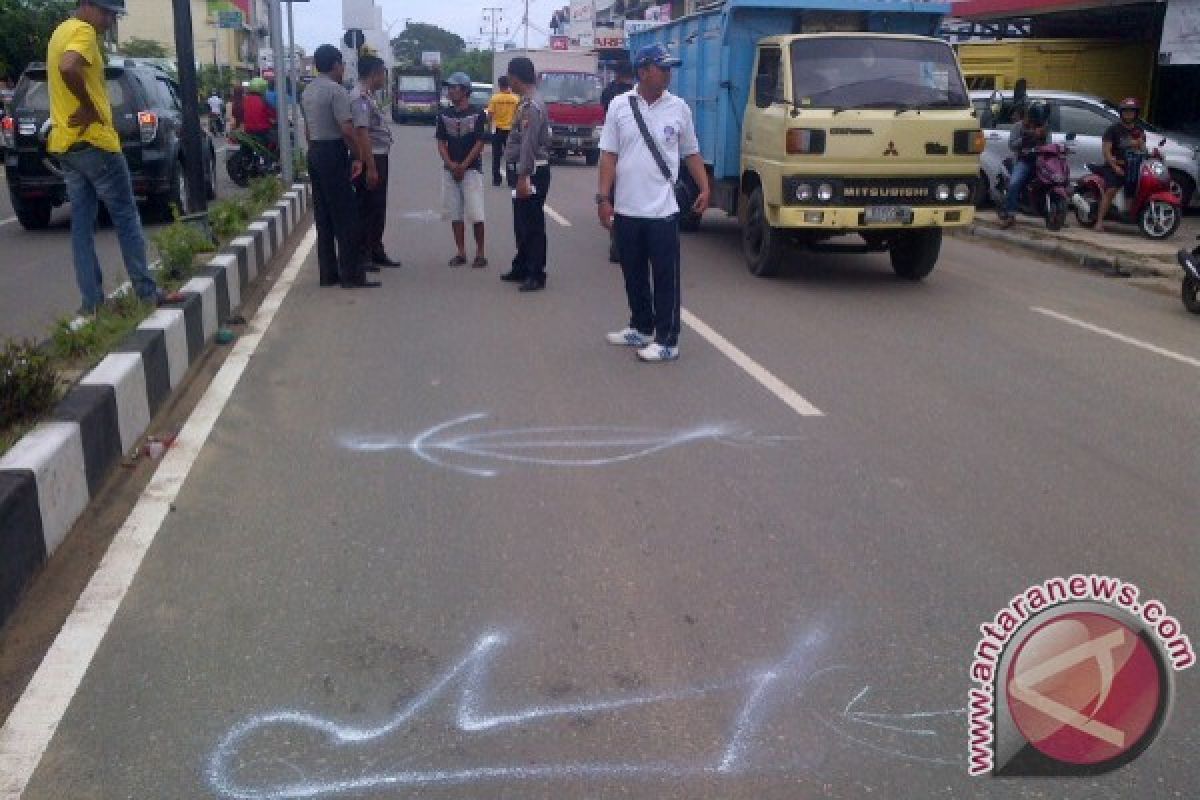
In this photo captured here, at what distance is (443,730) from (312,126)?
24.2 feet

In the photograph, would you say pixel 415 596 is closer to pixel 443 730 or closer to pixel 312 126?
pixel 443 730

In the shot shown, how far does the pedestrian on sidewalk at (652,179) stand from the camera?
7395mm

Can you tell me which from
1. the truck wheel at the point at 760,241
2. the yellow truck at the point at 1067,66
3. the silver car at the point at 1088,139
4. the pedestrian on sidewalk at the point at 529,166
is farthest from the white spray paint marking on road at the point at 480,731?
the yellow truck at the point at 1067,66

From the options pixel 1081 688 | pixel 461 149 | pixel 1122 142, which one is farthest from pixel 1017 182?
pixel 1081 688

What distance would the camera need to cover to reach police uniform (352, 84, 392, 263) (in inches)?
408

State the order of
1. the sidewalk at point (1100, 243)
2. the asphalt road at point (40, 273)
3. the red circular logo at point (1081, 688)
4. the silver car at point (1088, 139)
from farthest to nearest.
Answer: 1. the silver car at point (1088, 139)
2. the sidewalk at point (1100, 243)
3. the asphalt road at point (40, 273)
4. the red circular logo at point (1081, 688)

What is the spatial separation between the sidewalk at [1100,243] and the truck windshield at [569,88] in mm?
12212

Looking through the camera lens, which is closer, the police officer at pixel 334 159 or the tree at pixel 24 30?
the police officer at pixel 334 159

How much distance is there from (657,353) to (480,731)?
4.51 m

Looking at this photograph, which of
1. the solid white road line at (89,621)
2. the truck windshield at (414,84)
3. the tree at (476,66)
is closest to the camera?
the solid white road line at (89,621)

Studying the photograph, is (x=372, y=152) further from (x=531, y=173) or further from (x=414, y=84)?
(x=414, y=84)

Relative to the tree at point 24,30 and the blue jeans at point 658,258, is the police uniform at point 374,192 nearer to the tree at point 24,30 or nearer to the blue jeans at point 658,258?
the blue jeans at point 658,258

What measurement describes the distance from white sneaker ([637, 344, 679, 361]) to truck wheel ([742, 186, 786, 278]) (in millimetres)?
3366

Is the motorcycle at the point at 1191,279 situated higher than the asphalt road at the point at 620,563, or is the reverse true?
the motorcycle at the point at 1191,279
